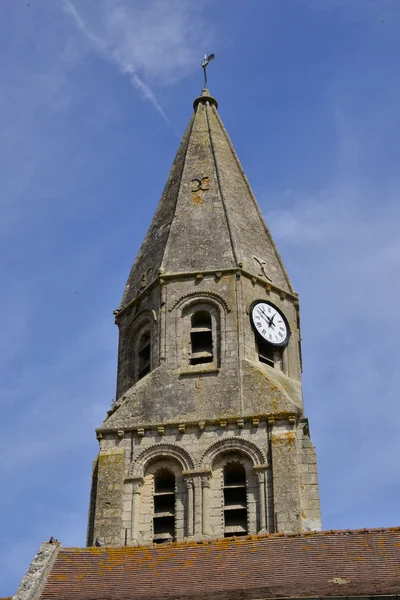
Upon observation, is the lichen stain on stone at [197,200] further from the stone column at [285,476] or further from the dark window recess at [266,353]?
the stone column at [285,476]

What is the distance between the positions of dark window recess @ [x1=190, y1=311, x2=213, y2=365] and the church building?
0.09ft

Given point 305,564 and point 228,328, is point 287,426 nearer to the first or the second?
point 228,328

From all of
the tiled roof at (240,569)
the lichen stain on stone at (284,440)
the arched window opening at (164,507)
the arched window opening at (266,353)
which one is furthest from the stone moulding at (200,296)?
the tiled roof at (240,569)

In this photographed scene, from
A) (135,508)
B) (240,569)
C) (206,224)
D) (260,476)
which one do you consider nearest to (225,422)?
(260,476)

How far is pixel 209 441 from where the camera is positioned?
25.7 m

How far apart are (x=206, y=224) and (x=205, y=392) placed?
5026mm

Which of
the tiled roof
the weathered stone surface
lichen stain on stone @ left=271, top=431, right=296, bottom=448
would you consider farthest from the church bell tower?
the weathered stone surface

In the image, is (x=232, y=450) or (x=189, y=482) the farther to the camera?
(x=232, y=450)

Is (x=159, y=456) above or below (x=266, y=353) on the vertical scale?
below

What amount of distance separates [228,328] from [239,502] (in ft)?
13.4

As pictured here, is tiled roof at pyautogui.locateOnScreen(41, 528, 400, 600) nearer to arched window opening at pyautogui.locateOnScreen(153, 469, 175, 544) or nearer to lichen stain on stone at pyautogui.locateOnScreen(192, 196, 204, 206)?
arched window opening at pyautogui.locateOnScreen(153, 469, 175, 544)

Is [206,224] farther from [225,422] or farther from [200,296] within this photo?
[225,422]

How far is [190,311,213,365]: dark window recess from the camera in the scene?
27484 millimetres

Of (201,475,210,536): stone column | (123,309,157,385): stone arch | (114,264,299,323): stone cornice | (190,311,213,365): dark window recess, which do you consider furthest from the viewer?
(123,309,157,385): stone arch
